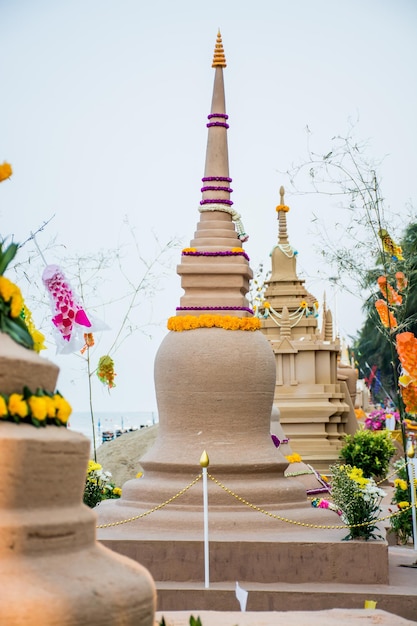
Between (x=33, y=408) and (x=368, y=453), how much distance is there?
56.1 ft

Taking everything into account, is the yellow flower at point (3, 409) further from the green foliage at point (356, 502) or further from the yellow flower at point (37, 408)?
the green foliage at point (356, 502)

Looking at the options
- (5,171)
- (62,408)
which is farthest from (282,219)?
(62,408)

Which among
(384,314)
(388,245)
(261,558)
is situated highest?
(388,245)

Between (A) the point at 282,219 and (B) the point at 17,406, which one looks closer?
(B) the point at 17,406

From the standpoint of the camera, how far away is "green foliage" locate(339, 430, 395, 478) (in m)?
21.3

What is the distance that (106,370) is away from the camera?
59.6ft

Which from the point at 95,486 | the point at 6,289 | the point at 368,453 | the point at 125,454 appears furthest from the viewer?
the point at 125,454

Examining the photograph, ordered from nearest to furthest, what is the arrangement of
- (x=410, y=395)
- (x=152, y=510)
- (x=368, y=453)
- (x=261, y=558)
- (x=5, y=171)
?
(x=5, y=171) → (x=261, y=558) → (x=152, y=510) → (x=410, y=395) → (x=368, y=453)

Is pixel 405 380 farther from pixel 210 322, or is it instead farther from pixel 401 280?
pixel 401 280

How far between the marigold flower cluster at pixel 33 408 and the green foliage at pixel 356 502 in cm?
654

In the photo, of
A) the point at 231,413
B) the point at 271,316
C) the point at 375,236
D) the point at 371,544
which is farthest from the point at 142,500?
the point at 271,316

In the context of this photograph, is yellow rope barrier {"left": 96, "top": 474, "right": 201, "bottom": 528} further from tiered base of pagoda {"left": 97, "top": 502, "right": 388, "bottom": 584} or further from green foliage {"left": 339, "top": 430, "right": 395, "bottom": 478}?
green foliage {"left": 339, "top": 430, "right": 395, "bottom": 478}

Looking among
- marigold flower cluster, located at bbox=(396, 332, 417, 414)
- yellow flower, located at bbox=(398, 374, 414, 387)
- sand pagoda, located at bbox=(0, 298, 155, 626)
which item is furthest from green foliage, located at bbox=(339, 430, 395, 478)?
sand pagoda, located at bbox=(0, 298, 155, 626)

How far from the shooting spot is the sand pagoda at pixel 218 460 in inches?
433
